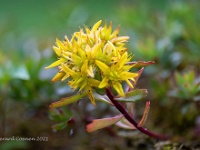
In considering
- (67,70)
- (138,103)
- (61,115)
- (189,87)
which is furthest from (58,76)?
(138,103)

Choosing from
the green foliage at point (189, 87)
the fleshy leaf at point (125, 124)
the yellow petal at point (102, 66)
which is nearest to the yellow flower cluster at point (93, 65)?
the yellow petal at point (102, 66)

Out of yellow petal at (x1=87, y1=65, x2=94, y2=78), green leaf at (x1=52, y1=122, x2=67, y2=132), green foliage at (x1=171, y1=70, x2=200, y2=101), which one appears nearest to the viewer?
yellow petal at (x1=87, y1=65, x2=94, y2=78)

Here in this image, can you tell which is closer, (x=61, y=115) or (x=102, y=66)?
(x=102, y=66)

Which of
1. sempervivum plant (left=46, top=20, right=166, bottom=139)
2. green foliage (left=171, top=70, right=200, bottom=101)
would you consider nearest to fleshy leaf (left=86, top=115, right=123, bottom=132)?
sempervivum plant (left=46, top=20, right=166, bottom=139)

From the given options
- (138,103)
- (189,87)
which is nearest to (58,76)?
(189,87)

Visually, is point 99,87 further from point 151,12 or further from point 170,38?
point 151,12

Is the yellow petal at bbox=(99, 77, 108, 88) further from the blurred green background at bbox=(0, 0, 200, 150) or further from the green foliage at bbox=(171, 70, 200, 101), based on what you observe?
the green foliage at bbox=(171, 70, 200, 101)

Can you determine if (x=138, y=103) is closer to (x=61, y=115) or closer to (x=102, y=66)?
(x=61, y=115)

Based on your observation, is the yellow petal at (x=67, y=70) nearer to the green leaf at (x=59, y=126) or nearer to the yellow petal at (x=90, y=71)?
the yellow petal at (x=90, y=71)

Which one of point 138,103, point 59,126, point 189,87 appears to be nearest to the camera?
point 59,126

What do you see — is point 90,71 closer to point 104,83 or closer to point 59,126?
point 104,83

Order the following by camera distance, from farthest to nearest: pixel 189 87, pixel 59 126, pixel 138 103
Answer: pixel 138 103
pixel 189 87
pixel 59 126
